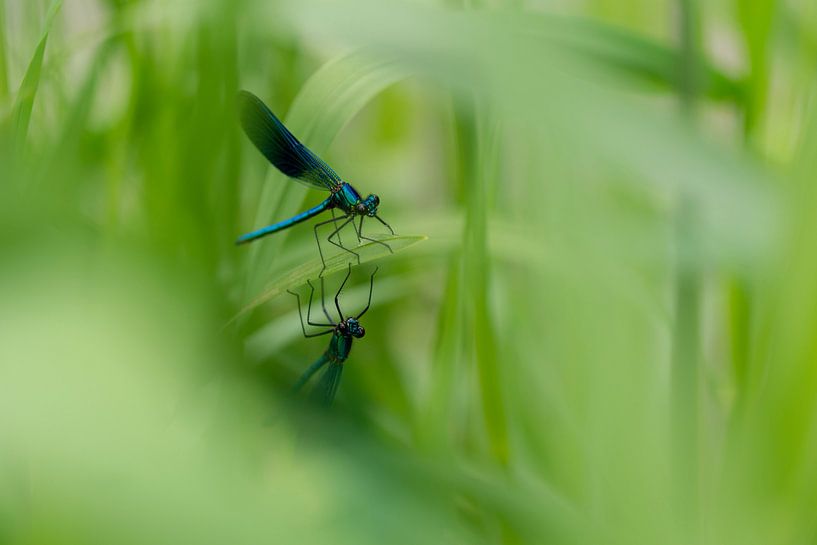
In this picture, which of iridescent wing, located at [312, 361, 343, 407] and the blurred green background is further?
iridescent wing, located at [312, 361, 343, 407]

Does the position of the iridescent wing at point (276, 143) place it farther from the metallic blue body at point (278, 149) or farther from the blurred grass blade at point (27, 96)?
the blurred grass blade at point (27, 96)

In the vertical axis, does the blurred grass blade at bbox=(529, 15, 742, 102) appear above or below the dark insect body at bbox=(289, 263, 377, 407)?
above

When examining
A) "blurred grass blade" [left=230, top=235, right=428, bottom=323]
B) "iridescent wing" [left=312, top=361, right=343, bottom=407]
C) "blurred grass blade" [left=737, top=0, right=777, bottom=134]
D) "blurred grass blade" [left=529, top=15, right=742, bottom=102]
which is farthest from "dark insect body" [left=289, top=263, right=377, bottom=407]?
"blurred grass blade" [left=737, top=0, right=777, bottom=134]

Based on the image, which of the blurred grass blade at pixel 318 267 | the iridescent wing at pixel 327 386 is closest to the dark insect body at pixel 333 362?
the iridescent wing at pixel 327 386

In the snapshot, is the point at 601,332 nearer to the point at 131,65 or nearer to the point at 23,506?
the point at 23,506

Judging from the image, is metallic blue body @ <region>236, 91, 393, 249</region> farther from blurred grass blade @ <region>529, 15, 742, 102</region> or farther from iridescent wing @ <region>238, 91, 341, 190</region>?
blurred grass blade @ <region>529, 15, 742, 102</region>

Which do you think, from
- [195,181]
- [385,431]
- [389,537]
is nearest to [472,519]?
[385,431]

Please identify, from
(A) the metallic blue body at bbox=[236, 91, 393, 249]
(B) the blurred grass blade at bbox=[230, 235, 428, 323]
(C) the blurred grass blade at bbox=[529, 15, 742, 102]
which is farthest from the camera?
(C) the blurred grass blade at bbox=[529, 15, 742, 102]

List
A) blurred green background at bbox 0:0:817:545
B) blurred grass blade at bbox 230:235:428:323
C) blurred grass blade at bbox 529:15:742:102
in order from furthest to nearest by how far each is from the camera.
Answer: blurred grass blade at bbox 529:15:742:102 → blurred grass blade at bbox 230:235:428:323 → blurred green background at bbox 0:0:817:545
